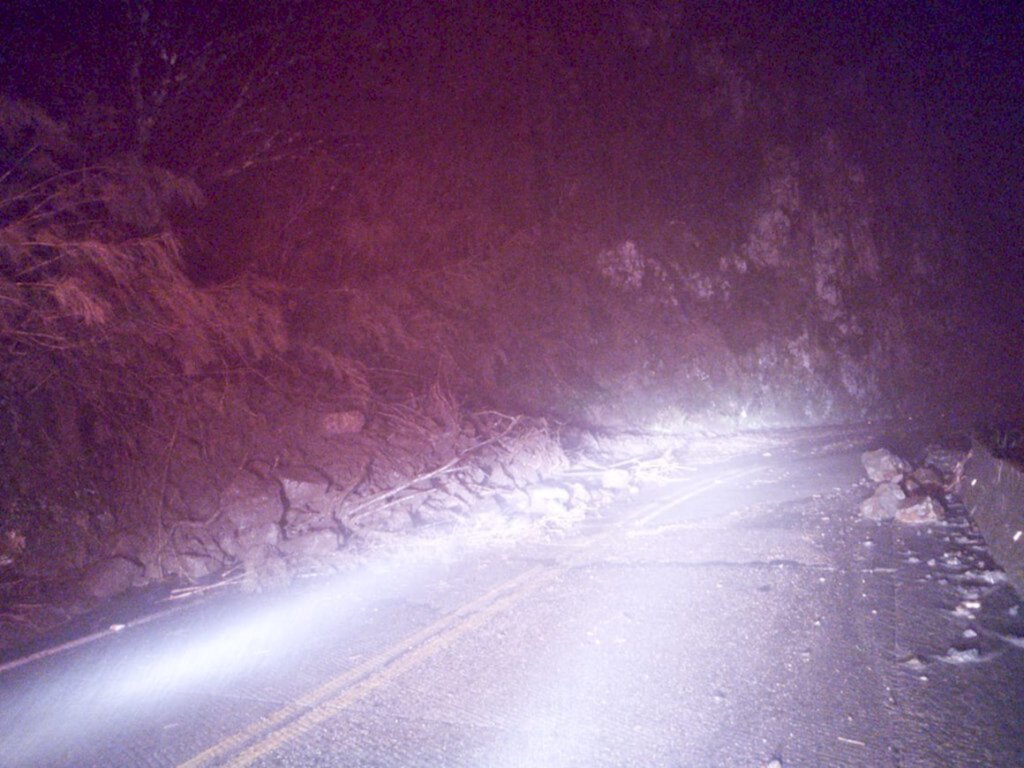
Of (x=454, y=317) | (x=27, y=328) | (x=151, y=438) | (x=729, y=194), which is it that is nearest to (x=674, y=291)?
(x=729, y=194)

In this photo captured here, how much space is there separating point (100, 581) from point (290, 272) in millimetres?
7157

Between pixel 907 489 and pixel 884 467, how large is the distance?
2.58 feet

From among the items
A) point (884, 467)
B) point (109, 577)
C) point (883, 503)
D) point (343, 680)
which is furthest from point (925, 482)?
point (109, 577)

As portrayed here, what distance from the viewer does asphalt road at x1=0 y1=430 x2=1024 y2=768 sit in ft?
10.9

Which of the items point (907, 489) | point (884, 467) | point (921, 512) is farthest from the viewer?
point (884, 467)

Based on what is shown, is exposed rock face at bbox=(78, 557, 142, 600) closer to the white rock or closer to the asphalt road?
the asphalt road

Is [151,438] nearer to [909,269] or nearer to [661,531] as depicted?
[661,531]

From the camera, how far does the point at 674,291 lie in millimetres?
16750

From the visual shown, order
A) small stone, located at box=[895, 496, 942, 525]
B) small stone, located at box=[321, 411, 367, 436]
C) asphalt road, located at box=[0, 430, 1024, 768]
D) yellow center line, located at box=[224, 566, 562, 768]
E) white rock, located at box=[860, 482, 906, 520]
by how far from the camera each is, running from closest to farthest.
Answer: asphalt road, located at box=[0, 430, 1024, 768], yellow center line, located at box=[224, 566, 562, 768], small stone, located at box=[895, 496, 942, 525], white rock, located at box=[860, 482, 906, 520], small stone, located at box=[321, 411, 367, 436]

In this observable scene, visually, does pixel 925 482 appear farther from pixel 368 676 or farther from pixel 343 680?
pixel 343 680

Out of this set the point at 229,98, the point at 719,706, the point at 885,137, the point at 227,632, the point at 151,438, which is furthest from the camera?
the point at 885,137

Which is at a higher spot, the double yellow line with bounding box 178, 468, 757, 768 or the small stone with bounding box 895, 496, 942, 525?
the double yellow line with bounding box 178, 468, 757, 768

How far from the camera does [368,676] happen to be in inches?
171

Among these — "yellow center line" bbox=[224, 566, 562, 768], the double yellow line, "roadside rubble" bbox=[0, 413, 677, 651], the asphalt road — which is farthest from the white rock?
"yellow center line" bbox=[224, 566, 562, 768]
